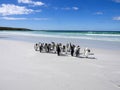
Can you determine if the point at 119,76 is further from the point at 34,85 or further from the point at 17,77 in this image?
the point at 17,77

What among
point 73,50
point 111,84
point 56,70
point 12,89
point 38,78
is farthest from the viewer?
point 73,50

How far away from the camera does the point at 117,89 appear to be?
7770mm

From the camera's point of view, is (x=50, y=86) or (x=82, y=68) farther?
(x=82, y=68)

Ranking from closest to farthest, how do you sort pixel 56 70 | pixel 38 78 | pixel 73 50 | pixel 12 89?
pixel 12 89 → pixel 38 78 → pixel 56 70 → pixel 73 50

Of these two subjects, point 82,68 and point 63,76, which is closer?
point 63,76

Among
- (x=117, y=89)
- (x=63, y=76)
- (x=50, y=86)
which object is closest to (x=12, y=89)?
(x=50, y=86)

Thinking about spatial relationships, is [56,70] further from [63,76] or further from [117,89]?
[117,89]

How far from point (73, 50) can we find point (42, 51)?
3381 millimetres

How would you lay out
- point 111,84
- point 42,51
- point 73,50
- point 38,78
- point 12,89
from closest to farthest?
point 12,89, point 111,84, point 38,78, point 73,50, point 42,51

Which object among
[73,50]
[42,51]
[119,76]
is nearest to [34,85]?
[119,76]

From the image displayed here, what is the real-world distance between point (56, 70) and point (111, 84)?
10.3 feet

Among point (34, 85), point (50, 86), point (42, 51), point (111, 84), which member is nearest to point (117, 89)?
point (111, 84)

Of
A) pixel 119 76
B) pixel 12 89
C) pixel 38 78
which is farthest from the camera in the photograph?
pixel 119 76

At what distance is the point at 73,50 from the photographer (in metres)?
15.3
